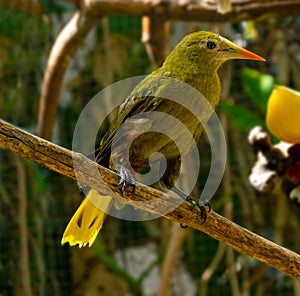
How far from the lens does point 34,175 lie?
2229 millimetres

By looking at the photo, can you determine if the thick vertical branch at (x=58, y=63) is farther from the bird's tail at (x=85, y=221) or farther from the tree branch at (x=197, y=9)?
the bird's tail at (x=85, y=221)

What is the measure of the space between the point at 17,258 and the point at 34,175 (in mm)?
283

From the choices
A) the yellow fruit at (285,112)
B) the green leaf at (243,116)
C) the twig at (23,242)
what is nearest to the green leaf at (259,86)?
the green leaf at (243,116)

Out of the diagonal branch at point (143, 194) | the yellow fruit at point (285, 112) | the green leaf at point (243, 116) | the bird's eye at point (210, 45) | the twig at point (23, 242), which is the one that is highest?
the green leaf at point (243, 116)

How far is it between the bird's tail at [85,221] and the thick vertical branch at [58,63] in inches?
27.0

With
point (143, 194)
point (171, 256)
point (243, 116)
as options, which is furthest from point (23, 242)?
point (143, 194)

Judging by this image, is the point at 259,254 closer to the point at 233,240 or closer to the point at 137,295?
the point at 233,240

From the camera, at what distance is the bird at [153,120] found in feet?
4.17

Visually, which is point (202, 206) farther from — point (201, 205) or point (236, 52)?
point (236, 52)

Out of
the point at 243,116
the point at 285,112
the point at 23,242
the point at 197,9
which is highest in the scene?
the point at 197,9

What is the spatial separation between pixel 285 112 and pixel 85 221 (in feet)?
1.69

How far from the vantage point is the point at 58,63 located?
1888 mm

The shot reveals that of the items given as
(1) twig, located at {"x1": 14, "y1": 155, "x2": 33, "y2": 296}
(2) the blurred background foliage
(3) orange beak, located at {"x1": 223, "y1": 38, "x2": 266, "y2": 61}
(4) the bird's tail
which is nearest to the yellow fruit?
(3) orange beak, located at {"x1": 223, "y1": 38, "x2": 266, "y2": 61}

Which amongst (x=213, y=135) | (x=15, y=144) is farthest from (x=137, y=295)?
(x=15, y=144)
